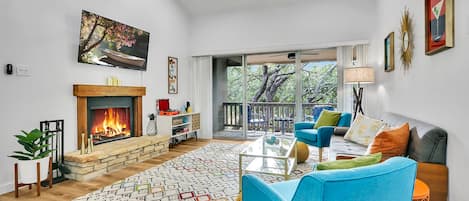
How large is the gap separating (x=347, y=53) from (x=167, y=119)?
3732mm

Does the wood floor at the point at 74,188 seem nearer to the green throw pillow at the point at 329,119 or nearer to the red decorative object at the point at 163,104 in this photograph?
the red decorative object at the point at 163,104

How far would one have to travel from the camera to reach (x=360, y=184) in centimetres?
97

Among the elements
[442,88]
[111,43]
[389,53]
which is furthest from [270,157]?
[111,43]

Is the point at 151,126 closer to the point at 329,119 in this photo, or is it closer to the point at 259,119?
the point at 259,119

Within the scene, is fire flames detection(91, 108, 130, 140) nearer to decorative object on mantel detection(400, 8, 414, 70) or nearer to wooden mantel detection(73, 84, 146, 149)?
wooden mantel detection(73, 84, 146, 149)

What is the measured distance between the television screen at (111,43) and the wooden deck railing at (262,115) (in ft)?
7.54

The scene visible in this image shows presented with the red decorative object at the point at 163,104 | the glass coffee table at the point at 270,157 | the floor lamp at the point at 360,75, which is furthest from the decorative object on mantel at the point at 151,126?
the floor lamp at the point at 360,75

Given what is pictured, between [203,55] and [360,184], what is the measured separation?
17.1 ft

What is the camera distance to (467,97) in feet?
4.89

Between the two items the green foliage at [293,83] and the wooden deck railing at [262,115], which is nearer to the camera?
the green foliage at [293,83]

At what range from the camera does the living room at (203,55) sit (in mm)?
1925

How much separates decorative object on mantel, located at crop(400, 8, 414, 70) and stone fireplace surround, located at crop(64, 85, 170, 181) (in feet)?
12.1

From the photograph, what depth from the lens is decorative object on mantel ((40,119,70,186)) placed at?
9.95 ft

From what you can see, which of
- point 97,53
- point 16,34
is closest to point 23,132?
point 16,34
